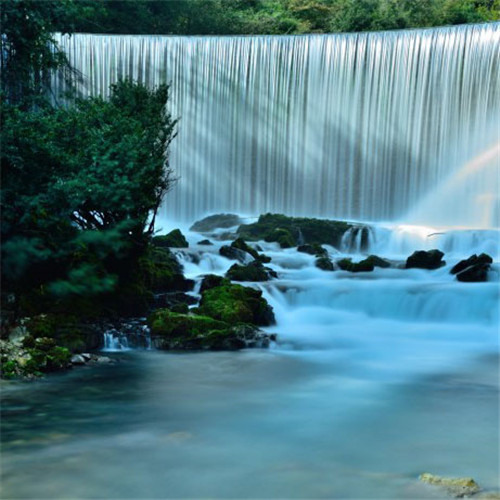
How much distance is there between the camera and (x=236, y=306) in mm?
12477

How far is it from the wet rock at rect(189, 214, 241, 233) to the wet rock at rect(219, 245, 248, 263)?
249 inches

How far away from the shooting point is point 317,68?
27.1 meters

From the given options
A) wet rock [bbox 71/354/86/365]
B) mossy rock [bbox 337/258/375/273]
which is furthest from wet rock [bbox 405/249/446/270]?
wet rock [bbox 71/354/86/365]

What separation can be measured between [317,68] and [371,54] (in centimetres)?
209

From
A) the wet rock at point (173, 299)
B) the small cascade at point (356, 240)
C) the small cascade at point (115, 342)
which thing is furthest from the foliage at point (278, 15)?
the small cascade at point (115, 342)

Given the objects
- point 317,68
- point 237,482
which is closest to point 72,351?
point 237,482

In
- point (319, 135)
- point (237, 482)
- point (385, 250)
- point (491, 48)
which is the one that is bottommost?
point (237, 482)

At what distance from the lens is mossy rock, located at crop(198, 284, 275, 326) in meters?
12.4

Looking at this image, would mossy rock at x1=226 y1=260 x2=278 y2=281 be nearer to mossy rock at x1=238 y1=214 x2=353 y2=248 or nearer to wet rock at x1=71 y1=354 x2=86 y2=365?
mossy rock at x1=238 y1=214 x2=353 y2=248

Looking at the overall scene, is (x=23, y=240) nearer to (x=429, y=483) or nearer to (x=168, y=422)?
(x=429, y=483)

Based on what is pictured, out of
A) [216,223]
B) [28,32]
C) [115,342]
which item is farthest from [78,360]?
[216,223]

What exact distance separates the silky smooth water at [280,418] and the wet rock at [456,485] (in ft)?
0.36

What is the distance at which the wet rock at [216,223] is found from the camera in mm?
24625

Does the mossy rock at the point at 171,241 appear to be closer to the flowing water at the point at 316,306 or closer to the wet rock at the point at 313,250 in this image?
the flowing water at the point at 316,306
